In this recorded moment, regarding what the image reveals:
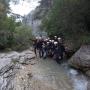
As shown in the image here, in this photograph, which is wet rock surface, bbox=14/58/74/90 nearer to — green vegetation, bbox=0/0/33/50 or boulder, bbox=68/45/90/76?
boulder, bbox=68/45/90/76

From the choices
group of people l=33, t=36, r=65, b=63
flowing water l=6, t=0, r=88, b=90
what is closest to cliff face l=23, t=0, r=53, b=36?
group of people l=33, t=36, r=65, b=63

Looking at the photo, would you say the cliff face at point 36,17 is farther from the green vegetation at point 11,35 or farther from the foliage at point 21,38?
the green vegetation at point 11,35

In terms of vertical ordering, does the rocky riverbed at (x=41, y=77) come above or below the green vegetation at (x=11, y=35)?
below

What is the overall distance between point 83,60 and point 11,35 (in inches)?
563

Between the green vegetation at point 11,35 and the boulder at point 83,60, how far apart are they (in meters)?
11.8

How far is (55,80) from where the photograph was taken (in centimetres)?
1709

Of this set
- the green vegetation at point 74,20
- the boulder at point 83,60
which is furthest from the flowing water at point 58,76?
the green vegetation at point 74,20

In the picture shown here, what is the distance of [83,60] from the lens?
63.8ft

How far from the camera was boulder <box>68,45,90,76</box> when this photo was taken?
19.1 meters

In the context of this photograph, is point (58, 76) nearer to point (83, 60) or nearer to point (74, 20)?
point (83, 60)

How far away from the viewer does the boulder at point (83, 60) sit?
19.1 metres

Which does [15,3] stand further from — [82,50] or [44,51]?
[82,50]

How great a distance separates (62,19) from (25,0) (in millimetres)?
32115

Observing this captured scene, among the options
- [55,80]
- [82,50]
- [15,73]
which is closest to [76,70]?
[82,50]
